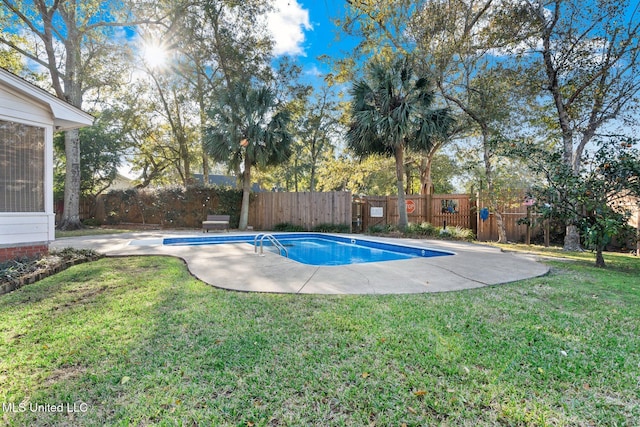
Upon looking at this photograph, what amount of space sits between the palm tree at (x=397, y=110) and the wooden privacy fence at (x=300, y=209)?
10.2 ft

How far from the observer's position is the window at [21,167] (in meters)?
4.96

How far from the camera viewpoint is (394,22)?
10.7 meters

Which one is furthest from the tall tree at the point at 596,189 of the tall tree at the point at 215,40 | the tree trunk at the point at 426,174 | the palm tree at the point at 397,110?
the tall tree at the point at 215,40

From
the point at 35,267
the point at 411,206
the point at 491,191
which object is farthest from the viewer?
the point at 411,206

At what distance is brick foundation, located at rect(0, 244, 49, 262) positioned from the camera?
16.1 feet

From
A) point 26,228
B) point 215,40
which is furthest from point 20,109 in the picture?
point 215,40

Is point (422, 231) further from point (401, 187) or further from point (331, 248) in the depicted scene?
point (331, 248)

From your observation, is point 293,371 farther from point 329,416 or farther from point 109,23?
point 109,23

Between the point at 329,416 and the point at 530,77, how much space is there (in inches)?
418

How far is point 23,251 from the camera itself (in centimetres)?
514

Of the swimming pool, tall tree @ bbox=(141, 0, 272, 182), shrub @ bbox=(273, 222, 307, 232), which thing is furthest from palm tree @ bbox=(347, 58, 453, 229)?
tall tree @ bbox=(141, 0, 272, 182)

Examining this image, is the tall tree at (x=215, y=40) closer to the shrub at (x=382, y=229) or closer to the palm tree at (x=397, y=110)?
the palm tree at (x=397, y=110)

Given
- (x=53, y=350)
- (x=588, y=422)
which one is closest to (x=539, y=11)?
(x=588, y=422)

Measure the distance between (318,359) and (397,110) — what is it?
33.2ft
